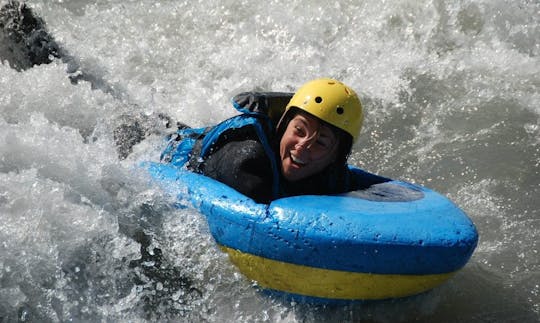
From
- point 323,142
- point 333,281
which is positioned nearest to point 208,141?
point 323,142

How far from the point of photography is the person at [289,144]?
12.2ft

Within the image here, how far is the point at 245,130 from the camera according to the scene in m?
3.85

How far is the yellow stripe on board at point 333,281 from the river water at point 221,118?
0.13 meters

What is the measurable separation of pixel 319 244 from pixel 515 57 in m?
3.64

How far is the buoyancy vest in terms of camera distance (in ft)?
12.5

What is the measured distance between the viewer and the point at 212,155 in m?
3.98

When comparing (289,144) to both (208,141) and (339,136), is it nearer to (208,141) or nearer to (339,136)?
(339,136)

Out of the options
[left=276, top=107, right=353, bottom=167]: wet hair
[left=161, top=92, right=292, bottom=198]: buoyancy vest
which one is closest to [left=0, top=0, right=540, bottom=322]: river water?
[left=161, top=92, right=292, bottom=198]: buoyancy vest

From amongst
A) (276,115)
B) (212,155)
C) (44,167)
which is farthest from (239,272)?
(44,167)

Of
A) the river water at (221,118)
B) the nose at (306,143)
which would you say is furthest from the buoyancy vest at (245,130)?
the river water at (221,118)

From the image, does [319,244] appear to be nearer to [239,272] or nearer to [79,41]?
[239,272]

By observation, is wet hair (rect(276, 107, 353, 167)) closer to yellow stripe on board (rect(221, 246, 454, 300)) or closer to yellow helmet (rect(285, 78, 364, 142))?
yellow helmet (rect(285, 78, 364, 142))

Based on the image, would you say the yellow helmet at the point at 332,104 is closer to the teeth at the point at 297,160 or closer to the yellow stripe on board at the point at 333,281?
the teeth at the point at 297,160

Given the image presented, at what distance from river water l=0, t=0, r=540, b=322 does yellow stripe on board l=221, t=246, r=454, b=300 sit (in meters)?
0.13
